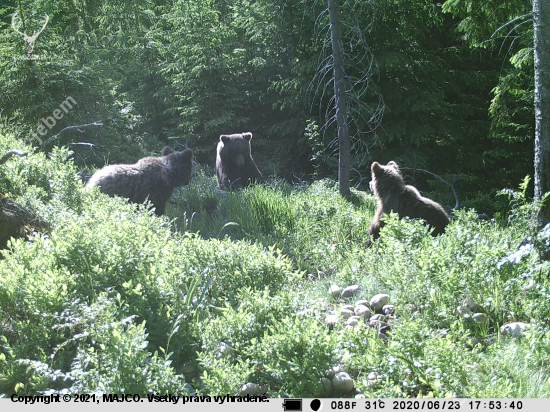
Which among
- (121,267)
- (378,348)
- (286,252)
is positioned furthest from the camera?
(286,252)

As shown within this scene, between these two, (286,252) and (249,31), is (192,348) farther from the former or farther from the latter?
(249,31)

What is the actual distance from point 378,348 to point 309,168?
10303 mm

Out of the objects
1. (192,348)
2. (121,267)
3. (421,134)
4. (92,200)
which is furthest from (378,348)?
(421,134)

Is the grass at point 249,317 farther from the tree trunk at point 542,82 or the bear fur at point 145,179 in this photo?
the bear fur at point 145,179

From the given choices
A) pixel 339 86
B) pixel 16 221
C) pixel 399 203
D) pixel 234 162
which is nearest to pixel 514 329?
pixel 399 203

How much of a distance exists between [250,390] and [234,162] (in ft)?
25.5

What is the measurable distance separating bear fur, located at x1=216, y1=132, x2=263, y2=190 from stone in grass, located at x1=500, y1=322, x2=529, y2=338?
7.30 meters

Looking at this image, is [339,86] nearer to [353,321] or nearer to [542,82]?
[542,82]

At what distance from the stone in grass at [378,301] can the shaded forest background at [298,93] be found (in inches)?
214

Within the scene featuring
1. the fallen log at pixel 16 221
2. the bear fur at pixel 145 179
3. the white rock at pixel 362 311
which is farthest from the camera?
the bear fur at pixel 145 179

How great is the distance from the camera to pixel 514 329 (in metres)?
A: 3.42

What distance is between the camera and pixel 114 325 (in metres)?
2.86

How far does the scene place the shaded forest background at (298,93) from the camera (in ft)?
34.6

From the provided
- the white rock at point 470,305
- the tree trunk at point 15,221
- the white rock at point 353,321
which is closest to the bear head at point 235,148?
the tree trunk at point 15,221
